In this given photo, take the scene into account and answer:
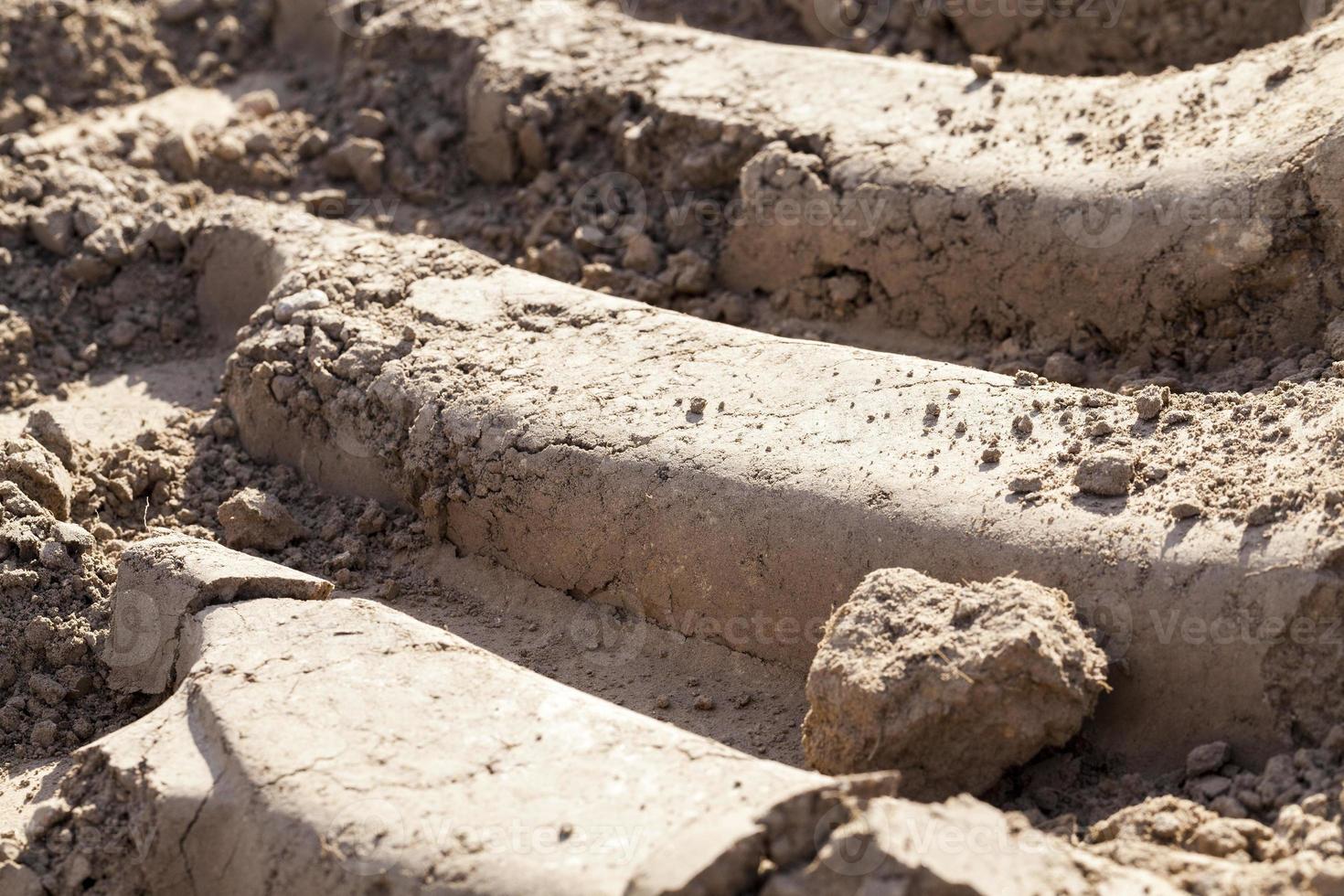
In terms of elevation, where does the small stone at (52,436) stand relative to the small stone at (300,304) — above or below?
below

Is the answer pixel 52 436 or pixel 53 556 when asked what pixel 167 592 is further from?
pixel 52 436

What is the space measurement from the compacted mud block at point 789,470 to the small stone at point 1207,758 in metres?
0.06

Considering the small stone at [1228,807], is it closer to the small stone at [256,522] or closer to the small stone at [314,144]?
the small stone at [256,522]

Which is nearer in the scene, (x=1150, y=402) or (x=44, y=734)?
(x=1150, y=402)

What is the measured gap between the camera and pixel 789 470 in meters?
3.62

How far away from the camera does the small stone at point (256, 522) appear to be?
4141 mm

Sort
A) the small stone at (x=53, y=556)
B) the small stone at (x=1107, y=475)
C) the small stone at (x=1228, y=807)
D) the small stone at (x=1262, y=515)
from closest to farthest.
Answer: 1. the small stone at (x=1228, y=807)
2. the small stone at (x=1262, y=515)
3. the small stone at (x=1107, y=475)
4. the small stone at (x=53, y=556)

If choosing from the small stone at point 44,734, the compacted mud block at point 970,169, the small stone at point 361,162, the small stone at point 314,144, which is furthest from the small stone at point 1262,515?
the small stone at point 314,144

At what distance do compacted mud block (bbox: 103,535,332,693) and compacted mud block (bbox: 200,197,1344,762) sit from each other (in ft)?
1.97

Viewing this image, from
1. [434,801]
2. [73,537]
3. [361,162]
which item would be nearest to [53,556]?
[73,537]

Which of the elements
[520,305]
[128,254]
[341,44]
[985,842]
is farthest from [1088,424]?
[341,44]

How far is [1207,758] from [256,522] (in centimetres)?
254

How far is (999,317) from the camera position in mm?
4523

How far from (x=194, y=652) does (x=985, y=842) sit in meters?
1.87
